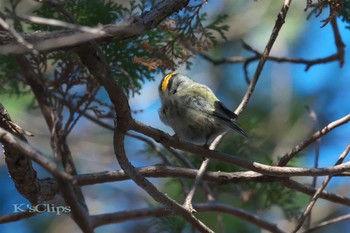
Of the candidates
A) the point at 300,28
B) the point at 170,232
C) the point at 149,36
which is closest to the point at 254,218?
the point at 170,232

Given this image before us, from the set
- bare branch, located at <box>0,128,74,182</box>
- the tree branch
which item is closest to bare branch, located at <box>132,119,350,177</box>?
the tree branch

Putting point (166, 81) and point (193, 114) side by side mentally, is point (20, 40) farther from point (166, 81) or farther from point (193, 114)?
point (166, 81)

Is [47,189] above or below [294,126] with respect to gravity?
below

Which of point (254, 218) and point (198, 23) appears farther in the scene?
point (254, 218)

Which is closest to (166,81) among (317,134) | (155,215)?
(155,215)

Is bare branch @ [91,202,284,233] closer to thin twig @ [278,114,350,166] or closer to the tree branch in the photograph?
thin twig @ [278,114,350,166]

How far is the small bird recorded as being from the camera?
3131 mm

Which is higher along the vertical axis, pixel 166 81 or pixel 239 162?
pixel 166 81

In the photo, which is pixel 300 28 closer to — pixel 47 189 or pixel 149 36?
pixel 149 36

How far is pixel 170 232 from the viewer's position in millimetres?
3434

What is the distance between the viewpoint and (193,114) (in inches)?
126

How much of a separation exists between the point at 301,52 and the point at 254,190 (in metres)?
4.12

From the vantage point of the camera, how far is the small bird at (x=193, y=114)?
3131 millimetres

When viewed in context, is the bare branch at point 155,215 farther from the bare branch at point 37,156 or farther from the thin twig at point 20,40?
the thin twig at point 20,40
